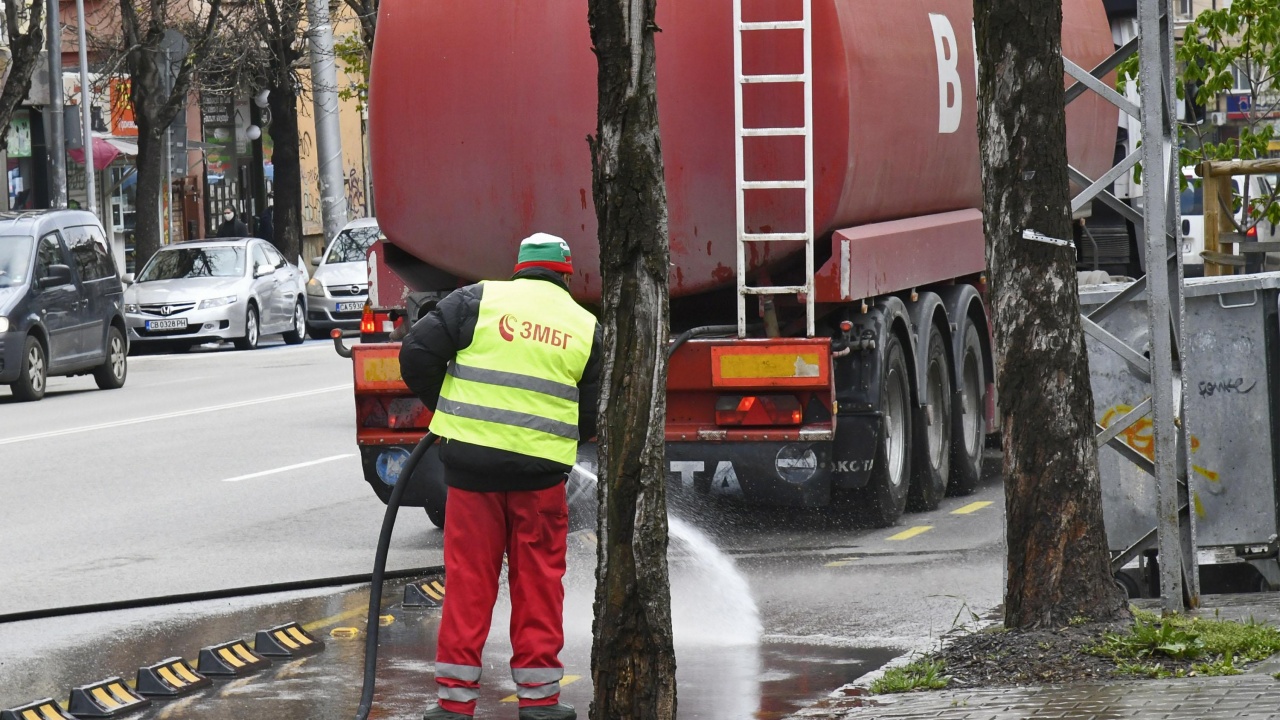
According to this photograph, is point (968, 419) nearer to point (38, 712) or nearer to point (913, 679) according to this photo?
point (913, 679)

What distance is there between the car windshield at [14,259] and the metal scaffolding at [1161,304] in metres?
14.3

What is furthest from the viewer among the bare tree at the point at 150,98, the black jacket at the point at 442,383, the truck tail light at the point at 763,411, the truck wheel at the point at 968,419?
the bare tree at the point at 150,98

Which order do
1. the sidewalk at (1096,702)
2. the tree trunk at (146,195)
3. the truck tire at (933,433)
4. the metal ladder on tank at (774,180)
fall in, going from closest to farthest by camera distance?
1. the sidewalk at (1096,702)
2. the metal ladder on tank at (774,180)
3. the truck tire at (933,433)
4. the tree trunk at (146,195)

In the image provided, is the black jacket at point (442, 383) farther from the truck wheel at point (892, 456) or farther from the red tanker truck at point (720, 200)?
the truck wheel at point (892, 456)

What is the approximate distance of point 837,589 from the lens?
9.23m

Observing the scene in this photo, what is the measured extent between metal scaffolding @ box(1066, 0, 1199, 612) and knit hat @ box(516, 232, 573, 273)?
208cm

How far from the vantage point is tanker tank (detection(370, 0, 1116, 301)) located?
31.5ft

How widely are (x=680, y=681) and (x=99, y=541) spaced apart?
4.89 m

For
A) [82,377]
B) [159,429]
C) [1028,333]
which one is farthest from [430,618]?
[82,377]

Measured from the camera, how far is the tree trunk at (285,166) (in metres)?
38.5

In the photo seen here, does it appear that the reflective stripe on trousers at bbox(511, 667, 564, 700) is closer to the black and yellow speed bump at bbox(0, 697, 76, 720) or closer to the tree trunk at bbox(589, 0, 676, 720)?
the tree trunk at bbox(589, 0, 676, 720)

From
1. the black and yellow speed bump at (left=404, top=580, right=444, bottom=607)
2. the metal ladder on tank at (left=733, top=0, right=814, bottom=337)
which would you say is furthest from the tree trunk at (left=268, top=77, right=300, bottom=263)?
the black and yellow speed bump at (left=404, top=580, right=444, bottom=607)

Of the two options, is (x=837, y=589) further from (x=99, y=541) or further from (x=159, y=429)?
(x=159, y=429)

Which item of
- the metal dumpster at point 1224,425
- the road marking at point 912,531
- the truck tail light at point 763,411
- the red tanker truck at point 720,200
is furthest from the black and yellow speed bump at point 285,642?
the road marking at point 912,531
